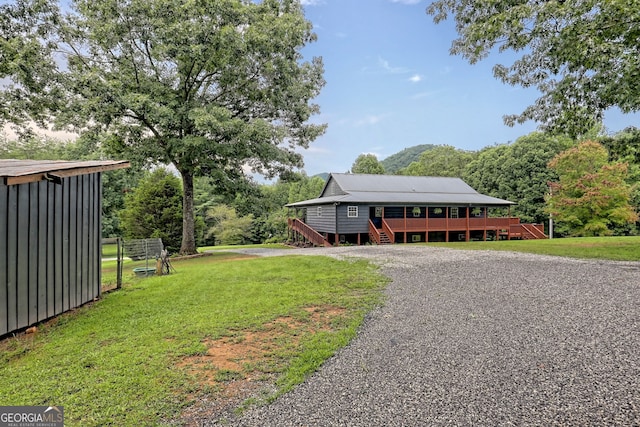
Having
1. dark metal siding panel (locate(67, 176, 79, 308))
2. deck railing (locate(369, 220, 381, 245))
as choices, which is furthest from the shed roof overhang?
dark metal siding panel (locate(67, 176, 79, 308))

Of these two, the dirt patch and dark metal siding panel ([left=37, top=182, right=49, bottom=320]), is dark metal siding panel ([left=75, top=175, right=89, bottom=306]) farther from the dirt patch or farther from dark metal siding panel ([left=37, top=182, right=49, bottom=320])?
the dirt patch

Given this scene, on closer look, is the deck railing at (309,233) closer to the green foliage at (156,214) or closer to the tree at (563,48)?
the green foliage at (156,214)

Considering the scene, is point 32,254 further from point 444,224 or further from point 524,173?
point 524,173

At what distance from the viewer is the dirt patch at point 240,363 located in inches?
A: 112

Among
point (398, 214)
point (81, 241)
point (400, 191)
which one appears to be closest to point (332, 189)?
point (400, 191)

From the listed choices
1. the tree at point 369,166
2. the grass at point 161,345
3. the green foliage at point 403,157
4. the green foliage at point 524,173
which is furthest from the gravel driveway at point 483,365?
the green foliage at point 403,157

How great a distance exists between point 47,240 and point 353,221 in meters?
16.9

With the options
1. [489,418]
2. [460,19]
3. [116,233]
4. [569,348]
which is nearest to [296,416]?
[489,418]

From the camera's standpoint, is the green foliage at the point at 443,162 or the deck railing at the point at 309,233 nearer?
the deck railing at the point at 309,233

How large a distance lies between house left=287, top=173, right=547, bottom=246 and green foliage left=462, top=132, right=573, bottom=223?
31.4 feet

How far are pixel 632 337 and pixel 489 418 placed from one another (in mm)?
2885

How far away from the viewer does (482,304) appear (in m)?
5.58

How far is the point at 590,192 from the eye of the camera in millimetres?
22234

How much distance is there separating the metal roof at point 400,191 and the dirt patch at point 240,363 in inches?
596
